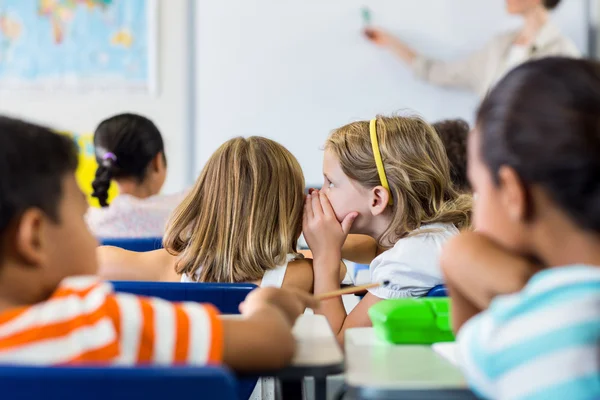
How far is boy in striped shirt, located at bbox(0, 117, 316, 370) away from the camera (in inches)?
29.7

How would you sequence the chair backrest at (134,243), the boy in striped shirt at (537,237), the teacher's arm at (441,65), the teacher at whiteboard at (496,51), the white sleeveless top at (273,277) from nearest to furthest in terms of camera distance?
the boy in striped shirt at (537,237) < the white sleeveless top at (273,277) < the chair backrest at (134,243) < the teacher at whiteboard at (496,51) < the teacher's arm at (441,65)

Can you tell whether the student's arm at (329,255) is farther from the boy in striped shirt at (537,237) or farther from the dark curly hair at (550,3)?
the dark curly hair at (550,3)

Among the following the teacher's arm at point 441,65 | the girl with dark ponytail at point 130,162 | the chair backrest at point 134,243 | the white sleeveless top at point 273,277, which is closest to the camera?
the white sleeveless top at point 273,277

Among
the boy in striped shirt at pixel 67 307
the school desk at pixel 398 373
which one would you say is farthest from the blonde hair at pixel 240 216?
the boy in striped shirt at pixel 67 307

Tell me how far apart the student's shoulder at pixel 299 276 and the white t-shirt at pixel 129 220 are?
96cm

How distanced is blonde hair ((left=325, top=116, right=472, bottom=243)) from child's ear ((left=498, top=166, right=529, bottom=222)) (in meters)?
1.02

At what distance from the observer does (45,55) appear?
4363 mm

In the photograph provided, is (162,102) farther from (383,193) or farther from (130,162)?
(383,193)

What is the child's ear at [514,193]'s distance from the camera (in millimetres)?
809

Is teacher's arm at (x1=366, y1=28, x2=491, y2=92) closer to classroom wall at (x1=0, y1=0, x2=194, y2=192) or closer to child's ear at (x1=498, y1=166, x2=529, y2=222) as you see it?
classroom wall at (x1=0, y1=0, x2=194, y2=192)

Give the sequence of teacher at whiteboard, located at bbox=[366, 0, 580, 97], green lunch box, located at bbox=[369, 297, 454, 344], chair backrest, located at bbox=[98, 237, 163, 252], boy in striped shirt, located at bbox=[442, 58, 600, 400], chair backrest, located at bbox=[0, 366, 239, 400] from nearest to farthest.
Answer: chair backrest, located at bbox=[0, 366, 239, 400] < boy in striped shirt, located at bbox=[442, 58, 600, 400] < green lunch box, located at bbox=[369, 297, 454, 344] < chair backrest, located at bbox=[98, 237, 163, 252] < teacher at whiteboard, located at bbox=[366, 0, 580, 97]

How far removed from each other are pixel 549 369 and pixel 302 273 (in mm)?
1049

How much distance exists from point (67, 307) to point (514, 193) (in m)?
0.49

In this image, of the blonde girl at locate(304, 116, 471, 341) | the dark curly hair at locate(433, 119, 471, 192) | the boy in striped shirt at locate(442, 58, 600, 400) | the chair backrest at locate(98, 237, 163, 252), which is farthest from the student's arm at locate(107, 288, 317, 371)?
the dark curly hair at locate(433, 119, 471, 192)
